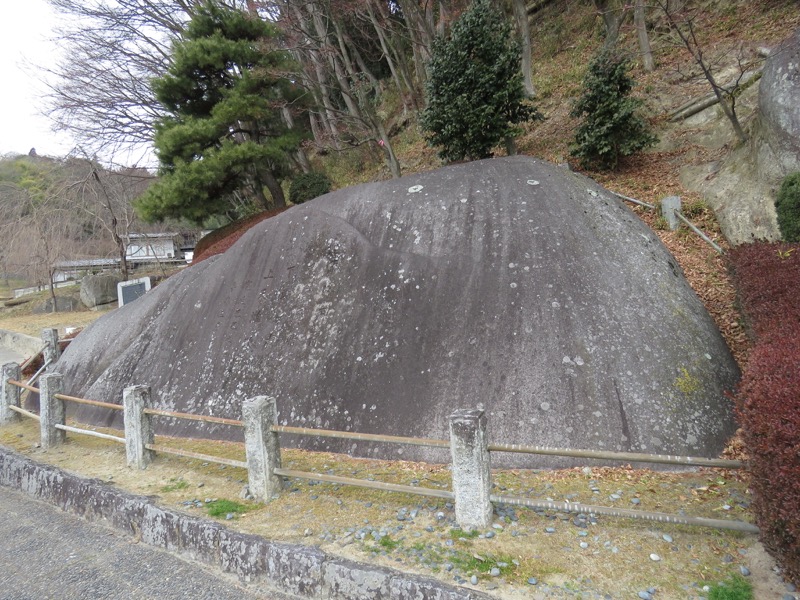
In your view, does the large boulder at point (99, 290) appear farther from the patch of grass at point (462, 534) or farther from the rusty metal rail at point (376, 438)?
the patch of grass at point (462, 534)

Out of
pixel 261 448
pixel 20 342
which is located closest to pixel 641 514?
pixel 261 448

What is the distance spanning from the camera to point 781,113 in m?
7.28

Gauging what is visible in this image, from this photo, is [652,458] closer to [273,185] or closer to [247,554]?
[247,554]

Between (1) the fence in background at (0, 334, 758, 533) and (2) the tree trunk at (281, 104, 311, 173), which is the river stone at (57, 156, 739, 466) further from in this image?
(2) the tree trunk at (281, 104, 311, 173)

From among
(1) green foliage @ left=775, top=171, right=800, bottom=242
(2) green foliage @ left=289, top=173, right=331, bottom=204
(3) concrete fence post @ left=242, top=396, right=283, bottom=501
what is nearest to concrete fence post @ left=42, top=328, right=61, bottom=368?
(2) green foliage @ left=289, top=173, right=331, bottom=204

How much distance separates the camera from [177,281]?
9.03 meters

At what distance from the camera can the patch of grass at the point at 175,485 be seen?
4.71 metres

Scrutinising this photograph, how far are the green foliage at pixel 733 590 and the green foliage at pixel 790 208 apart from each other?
570 cm

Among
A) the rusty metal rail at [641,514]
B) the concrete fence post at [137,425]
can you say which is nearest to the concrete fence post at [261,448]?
the concrete fence post at [137,425]

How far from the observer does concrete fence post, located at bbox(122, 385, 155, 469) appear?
536cm

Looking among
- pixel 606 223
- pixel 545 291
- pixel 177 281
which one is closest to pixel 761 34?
pixel 606 223

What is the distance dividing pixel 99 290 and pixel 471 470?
27610mm

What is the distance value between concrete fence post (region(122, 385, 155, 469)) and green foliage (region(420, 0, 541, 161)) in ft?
29.7

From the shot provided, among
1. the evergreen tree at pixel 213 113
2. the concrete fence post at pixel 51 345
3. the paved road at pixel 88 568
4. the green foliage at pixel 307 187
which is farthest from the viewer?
the green foliage at pixel 307 187
